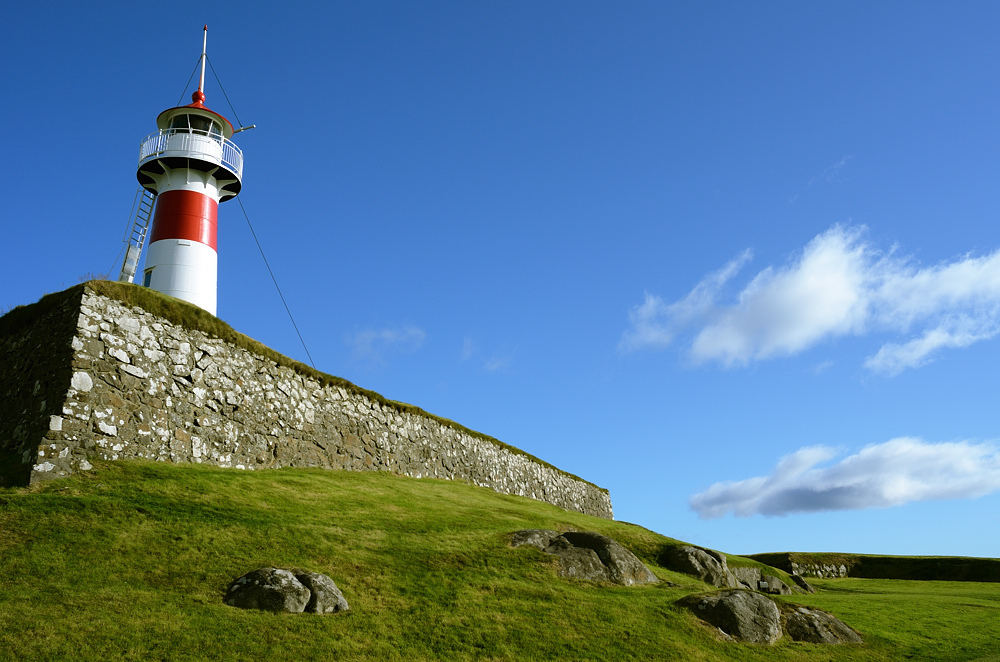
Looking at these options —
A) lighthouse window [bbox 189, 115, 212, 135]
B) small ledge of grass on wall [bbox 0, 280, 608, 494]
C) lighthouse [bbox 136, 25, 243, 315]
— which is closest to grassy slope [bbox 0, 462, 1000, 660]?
small ledge of grass on wall [bbox 0, 280, 608, 494]

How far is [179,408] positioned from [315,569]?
900 centimetres

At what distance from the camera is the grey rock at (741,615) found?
1494 centimetres

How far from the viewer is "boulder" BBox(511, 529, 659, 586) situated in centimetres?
1730

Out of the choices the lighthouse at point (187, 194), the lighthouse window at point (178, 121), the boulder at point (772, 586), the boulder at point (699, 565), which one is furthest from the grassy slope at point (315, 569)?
the lighthouse window at point (178, 121)

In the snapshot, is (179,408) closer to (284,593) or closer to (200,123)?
(284,593)

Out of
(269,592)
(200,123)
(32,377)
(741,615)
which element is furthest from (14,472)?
(200,123)

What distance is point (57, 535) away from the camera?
1360 centimetres

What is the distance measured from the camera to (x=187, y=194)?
97.6 feet

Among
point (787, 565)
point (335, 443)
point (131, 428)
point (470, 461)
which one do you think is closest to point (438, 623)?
point (131, 428)

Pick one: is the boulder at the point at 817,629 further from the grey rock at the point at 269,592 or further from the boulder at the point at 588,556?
the grey rock at the point at 269,592

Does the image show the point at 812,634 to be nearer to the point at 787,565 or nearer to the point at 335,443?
the point at 335,443

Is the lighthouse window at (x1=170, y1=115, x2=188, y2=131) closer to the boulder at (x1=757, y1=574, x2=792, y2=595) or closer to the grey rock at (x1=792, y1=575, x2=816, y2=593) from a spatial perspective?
the boulder at (x1=757, y1=574, x2=792, y2=595)

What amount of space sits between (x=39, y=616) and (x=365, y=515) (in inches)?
355

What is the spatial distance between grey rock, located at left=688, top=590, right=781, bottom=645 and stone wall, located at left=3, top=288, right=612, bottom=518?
14650 millimetres
